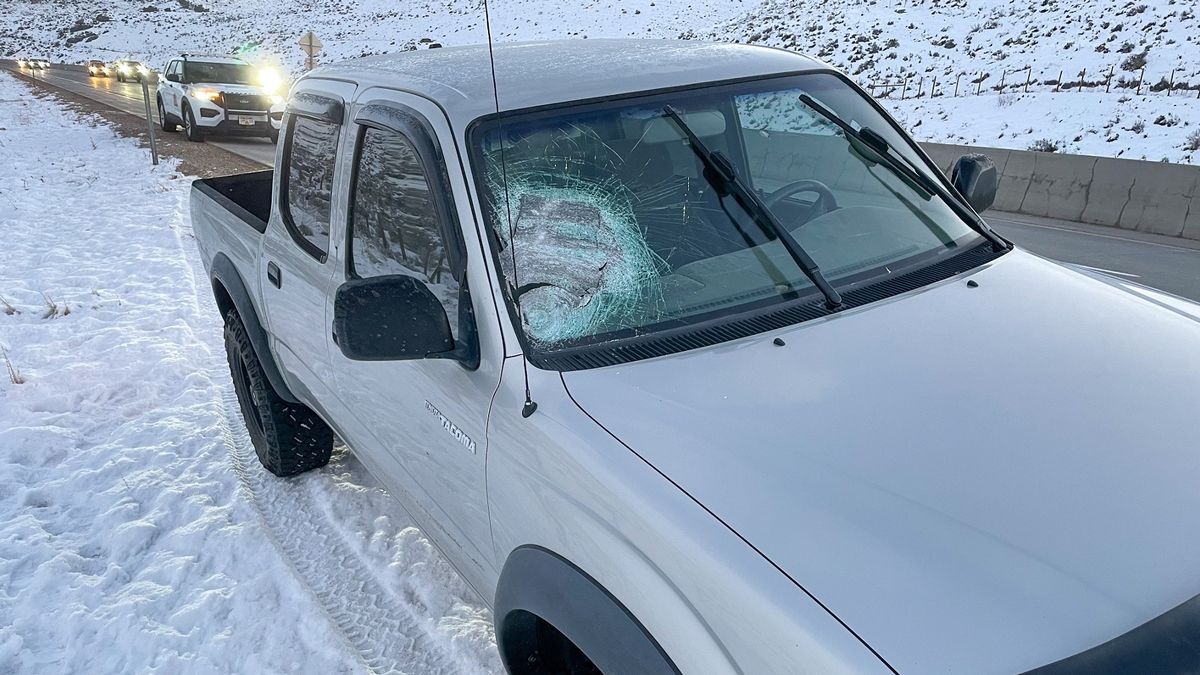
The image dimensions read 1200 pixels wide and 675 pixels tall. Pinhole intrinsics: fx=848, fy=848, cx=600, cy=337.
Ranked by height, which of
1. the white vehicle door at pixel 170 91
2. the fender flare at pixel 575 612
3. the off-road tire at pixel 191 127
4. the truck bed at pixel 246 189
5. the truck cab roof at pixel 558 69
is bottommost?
the off-road tire at pixel 191 127

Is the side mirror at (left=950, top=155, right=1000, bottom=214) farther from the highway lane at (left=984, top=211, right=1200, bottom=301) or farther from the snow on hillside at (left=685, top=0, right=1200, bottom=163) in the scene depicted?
the snow on hillside at (left=685, top=0, right=1200, bottom=163)

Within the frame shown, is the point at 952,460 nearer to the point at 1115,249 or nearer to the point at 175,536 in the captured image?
the point at 175,536

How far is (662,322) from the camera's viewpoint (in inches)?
85.0

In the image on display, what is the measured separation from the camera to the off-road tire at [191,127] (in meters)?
17.9

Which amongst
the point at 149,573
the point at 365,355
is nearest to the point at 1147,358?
the point at 365,355

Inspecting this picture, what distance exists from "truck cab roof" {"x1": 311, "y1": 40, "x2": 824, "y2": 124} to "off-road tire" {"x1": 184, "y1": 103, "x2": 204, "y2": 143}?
55.1 ft

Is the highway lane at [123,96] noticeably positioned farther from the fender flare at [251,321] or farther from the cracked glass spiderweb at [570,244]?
the cracked glass spiderweb at [570,244]

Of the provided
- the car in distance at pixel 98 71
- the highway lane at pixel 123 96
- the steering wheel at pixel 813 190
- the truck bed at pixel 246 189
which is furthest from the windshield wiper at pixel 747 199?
the car in distance at pixel 98 71

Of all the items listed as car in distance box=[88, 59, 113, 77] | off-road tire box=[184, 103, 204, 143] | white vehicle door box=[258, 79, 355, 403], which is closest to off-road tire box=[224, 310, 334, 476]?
white vehicle door box=[258, 79, 355, 403]

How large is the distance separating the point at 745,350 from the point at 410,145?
1157 millimetres

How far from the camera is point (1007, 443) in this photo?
1.67m

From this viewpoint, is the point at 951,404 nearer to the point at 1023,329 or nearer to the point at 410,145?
the point at 1023,329

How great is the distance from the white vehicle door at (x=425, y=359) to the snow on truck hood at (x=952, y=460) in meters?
0.39

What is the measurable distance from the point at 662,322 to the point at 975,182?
167cm
